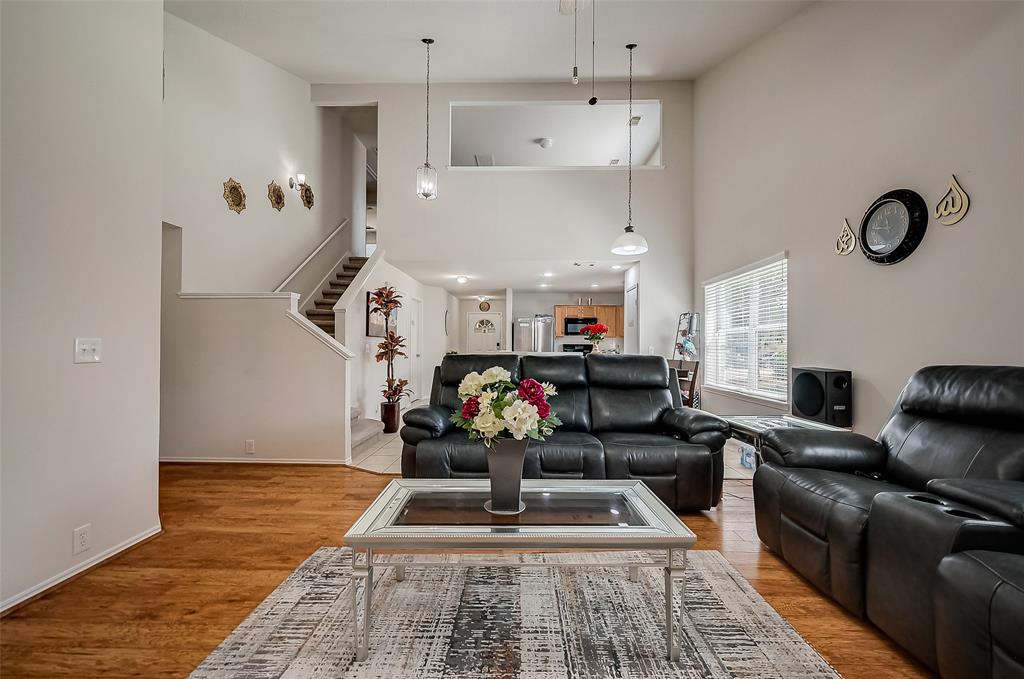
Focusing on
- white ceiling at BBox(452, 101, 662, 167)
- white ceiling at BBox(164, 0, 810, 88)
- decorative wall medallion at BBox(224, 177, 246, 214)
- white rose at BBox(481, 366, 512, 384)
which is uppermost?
white ceiling at BBox(164, 0, 810, 88)

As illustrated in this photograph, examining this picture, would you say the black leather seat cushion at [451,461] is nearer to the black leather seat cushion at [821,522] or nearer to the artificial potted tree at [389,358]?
the black leather seat cushion at [821,522]

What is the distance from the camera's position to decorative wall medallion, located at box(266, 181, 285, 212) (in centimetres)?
577

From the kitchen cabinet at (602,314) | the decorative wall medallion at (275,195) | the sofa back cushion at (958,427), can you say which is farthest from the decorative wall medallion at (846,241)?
the kitchen cabinet at (602,314)

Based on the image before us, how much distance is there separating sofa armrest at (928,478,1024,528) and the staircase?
5.24m

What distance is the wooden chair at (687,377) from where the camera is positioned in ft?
17.1

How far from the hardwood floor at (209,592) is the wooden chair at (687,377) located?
1795mm

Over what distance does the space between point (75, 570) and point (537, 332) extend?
826 centimetres

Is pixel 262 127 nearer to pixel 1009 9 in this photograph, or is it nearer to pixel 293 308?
pixel 293 308

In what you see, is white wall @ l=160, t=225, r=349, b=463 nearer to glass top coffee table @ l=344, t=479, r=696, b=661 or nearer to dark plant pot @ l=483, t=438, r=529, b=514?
glass top coffee table @ l=344, t=479, r=696, b=661

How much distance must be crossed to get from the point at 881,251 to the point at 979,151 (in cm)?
74

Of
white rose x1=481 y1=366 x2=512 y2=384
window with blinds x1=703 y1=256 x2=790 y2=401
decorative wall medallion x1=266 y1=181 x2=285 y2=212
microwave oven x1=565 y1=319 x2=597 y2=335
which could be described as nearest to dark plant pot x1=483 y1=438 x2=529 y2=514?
white rose x1=481 y1=366 x2=512 y2=384

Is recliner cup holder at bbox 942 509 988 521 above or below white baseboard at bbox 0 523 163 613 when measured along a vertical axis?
above

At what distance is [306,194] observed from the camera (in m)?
6.47

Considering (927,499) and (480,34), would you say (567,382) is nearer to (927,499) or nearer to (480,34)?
(927,499)
